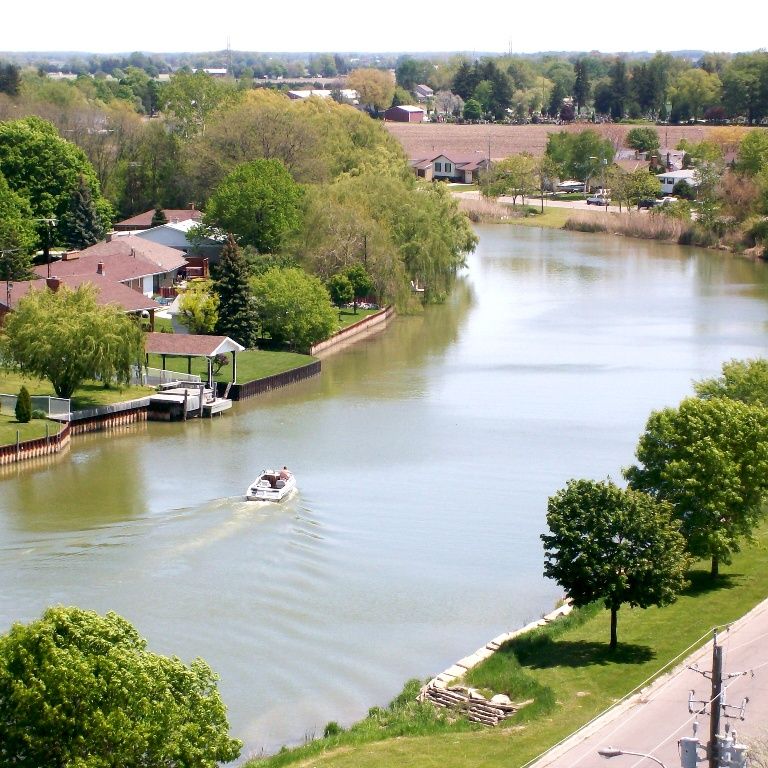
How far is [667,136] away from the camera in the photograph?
463 feet

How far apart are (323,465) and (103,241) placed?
3670cm

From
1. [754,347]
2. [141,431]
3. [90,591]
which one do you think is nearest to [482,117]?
[754,347]

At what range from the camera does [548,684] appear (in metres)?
24.6

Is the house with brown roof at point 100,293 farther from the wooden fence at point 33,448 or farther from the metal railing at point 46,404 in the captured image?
the wooden fence at point 33,448

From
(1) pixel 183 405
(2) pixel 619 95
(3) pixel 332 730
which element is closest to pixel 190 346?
(1) pixel 183 405

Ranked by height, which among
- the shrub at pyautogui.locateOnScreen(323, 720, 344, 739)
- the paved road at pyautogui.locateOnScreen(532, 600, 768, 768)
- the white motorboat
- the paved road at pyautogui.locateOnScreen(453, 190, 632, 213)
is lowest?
the shrub at pyautogui.locateOnScreen(323, 720, 344, 739)

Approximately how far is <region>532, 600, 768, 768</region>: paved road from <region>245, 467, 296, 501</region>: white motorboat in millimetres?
12921

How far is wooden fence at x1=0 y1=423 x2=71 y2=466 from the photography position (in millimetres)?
39344

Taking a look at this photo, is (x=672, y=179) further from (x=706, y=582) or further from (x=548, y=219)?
(x=706, y=582)

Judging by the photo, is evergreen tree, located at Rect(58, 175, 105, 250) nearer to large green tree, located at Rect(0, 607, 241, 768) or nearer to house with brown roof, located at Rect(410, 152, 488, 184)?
house with brown roof, located at Rect(410, 152, 488, 184)

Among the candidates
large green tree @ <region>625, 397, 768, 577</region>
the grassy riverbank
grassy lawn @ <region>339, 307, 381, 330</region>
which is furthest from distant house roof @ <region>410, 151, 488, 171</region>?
the grassy riverbank

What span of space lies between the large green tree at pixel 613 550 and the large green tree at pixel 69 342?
20226 millimetres

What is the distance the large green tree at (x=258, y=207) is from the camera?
66312 millimetres

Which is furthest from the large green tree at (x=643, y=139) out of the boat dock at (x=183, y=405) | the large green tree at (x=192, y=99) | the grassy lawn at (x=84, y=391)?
the grassy lawn at (x=84, y=391)
